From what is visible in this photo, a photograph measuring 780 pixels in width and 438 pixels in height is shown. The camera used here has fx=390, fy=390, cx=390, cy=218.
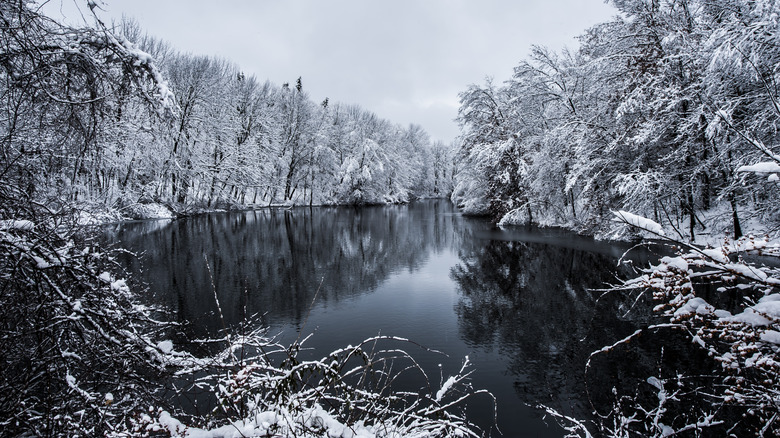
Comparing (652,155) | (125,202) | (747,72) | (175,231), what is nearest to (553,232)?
(652,155)

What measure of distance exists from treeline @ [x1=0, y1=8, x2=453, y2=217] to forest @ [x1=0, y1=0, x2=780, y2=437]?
0.16 ft

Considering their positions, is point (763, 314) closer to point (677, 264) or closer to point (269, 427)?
point (677, 264)

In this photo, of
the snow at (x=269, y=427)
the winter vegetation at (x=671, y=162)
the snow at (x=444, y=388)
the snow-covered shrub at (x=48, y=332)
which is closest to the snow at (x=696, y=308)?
the winter vegetation at (x=671, y=162)

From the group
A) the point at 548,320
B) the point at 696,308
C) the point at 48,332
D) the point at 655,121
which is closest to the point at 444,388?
the point at 696,308

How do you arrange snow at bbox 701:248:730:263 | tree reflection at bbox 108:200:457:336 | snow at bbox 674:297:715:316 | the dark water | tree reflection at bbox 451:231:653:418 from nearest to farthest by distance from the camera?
snow at bbox 701:248:730:263, snow at bbox 674:297:715:316, tree reflection at bbox 451:231:653:418, the dark water, tree reflection at bbox 108:200:457:336

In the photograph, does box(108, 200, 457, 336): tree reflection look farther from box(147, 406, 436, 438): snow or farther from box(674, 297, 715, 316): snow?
box(674, 297, 715, 316): snow

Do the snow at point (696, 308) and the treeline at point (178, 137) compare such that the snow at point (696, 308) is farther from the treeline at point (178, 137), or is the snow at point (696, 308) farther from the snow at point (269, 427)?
the treeline at point (178, 137)

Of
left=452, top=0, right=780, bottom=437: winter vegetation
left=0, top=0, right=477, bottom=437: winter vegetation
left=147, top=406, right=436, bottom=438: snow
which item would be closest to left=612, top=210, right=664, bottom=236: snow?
left=452, top=0, right=780, bottom=437: winter vegetation

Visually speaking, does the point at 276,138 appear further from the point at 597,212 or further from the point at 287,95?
the point at 597,212

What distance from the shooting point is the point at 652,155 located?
15172mm

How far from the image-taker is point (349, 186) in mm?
45969

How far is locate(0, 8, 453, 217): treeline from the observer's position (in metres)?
3.22

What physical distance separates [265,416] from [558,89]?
23999 millimetres

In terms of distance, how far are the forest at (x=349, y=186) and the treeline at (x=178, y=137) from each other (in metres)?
0.05
